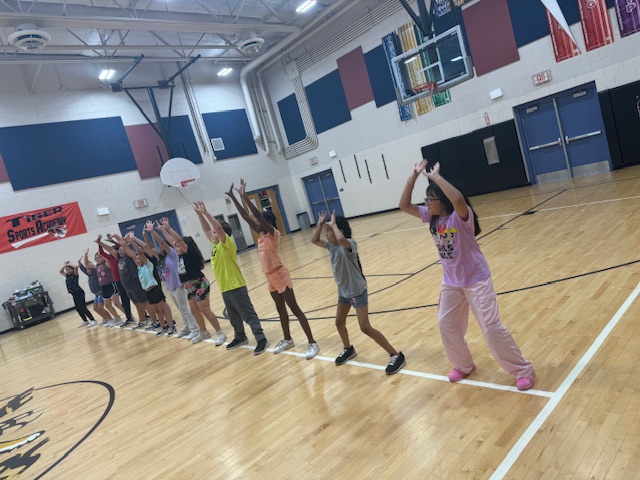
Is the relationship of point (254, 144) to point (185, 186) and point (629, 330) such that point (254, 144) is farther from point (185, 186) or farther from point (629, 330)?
point (629, 330)

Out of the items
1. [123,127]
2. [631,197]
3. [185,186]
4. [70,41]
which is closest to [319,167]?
[185,186]

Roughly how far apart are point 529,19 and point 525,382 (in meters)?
11.9

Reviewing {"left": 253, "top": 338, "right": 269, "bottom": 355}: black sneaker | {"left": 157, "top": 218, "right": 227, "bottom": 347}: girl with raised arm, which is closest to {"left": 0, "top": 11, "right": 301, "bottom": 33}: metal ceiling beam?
{"left": 157, "top": 218, "right": 227, "bottom": 347}: girl with raised arm

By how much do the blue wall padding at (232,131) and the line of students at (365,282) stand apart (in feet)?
41.8

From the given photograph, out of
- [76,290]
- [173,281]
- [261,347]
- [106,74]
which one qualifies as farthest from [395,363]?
[106,74]

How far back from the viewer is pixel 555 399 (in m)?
2.74

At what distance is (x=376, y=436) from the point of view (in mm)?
2871

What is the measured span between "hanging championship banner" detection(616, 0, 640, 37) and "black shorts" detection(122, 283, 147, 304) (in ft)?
39.1

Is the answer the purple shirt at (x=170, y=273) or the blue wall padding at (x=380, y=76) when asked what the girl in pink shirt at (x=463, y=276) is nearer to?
the purple shirt at (x=170, y=273)

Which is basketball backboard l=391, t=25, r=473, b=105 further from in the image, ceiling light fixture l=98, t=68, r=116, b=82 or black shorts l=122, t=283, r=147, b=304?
ceiling light fixture l=98, t=68, r=116, b=82

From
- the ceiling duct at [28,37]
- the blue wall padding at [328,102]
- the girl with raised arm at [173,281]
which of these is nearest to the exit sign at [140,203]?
the ceiling duct at [28,37]

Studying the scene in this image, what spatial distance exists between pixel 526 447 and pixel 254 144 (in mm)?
17808

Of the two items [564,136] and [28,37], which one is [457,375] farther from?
[564,136]

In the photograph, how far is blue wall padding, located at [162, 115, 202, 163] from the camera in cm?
1689
